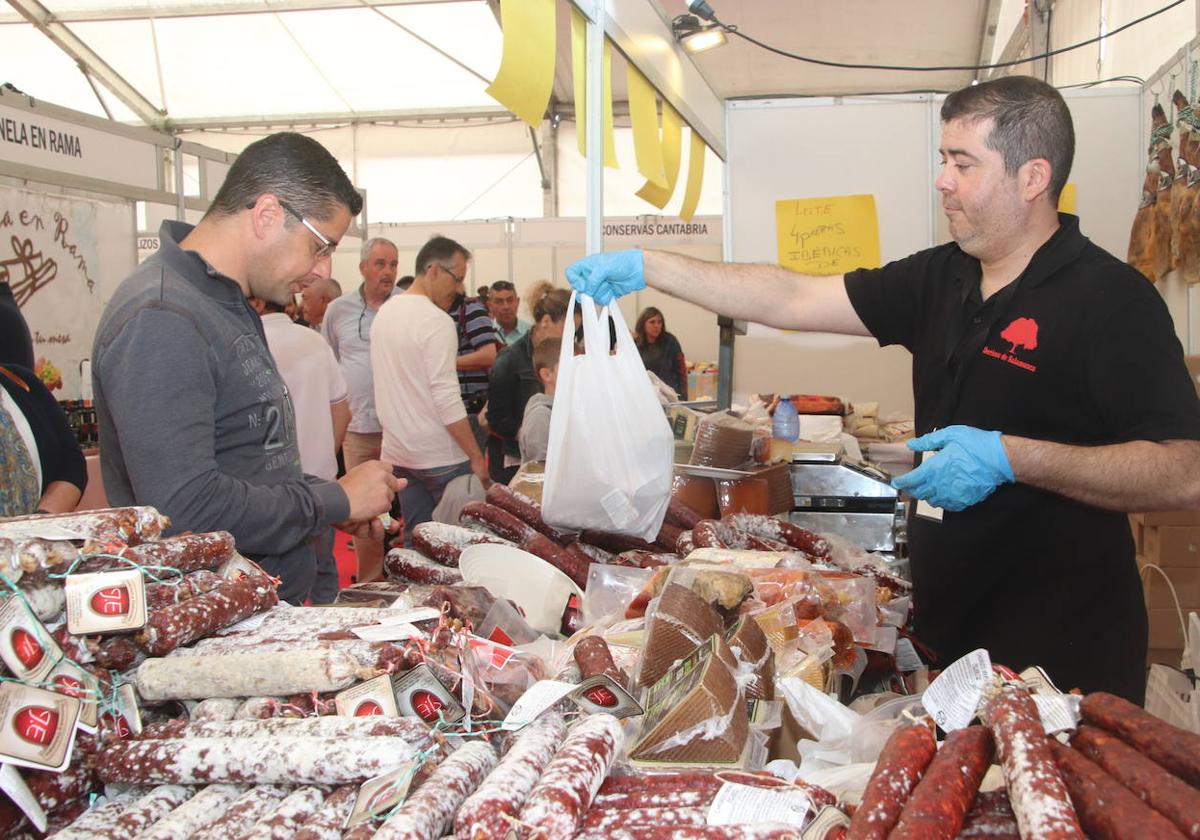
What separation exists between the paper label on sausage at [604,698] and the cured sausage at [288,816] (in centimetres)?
43

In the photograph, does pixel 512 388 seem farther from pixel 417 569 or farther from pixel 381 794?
pixel 381 794

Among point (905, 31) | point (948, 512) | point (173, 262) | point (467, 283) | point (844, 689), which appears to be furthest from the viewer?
point (467, 283)

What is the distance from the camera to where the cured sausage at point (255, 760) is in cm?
126

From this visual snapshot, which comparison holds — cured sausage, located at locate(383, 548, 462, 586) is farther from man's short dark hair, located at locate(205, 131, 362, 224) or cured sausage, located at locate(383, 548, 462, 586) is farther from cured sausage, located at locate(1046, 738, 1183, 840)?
cured sausage, located at locate(1046, 738, 1183, 840)

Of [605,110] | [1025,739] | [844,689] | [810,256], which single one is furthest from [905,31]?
[1025,739]

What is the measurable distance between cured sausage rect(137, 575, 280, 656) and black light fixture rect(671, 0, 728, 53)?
2746mm

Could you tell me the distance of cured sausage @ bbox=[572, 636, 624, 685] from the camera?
1649 mm

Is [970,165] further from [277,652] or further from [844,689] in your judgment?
[277,652]

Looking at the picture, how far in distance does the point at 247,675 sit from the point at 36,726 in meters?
0.31

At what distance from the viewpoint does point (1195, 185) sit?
3.97m

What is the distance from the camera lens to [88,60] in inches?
562

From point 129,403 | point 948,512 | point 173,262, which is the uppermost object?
point 173,262

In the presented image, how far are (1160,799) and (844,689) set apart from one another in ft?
4.11

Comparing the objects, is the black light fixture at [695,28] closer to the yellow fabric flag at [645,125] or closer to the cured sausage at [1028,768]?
the yellow fabric flag at [645,125]
